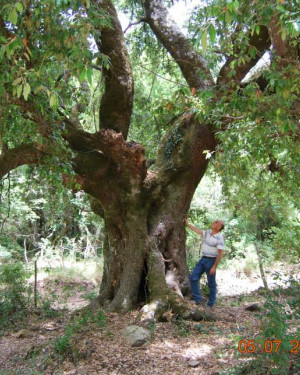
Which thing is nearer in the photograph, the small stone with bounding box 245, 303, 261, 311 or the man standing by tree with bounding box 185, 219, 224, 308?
the man standing by tree with bounding box 185, 219, 224, 308

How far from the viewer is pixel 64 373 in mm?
4398

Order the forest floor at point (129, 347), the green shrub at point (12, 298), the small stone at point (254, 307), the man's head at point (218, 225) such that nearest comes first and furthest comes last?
1. the forest floor at point (129, 347)
2. the man's head at point (218, 225)
3. the small stone at point (254, 307)
4. the green shrub at point (12, 298)

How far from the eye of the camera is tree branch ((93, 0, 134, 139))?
671cm

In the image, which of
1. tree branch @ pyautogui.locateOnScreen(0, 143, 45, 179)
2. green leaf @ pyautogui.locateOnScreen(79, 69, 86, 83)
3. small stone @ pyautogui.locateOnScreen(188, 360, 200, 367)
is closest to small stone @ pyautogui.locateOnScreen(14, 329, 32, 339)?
tree branch @ pyautogui.locateOnScreen(0, 143, 45, 179)

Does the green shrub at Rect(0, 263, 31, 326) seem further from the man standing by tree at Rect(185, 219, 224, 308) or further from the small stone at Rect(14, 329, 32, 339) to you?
the man standing by tree at Rect(185, 219, 224, 308)

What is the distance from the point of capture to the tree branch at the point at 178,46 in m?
7.36

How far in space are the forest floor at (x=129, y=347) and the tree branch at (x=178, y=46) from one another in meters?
3.98

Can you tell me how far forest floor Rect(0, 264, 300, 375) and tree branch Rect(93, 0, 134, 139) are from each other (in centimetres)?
344

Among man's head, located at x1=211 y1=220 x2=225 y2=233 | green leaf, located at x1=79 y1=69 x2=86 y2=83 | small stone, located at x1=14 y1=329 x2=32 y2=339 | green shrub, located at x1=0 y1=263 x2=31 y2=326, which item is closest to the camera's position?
green leaf, located at x1=79 y1=69 x2=86 y2=83

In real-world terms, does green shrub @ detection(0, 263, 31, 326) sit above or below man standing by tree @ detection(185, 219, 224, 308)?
below
